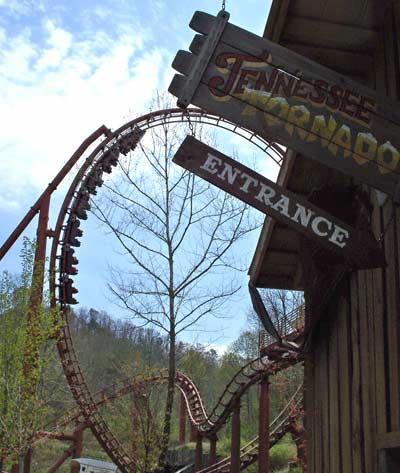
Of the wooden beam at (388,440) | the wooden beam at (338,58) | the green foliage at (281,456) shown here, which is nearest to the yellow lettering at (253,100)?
the wooden beam at (338,58)

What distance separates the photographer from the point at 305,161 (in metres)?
5.03

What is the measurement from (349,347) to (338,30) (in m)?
2.26

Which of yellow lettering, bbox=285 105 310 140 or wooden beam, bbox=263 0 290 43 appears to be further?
wooden beam, bbox=263 0 290 43

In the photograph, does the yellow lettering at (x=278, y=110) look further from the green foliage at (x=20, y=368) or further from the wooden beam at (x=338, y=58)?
the green foliage at (x=20, y=368)

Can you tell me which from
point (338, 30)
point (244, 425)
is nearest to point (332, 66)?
point (338, 30)

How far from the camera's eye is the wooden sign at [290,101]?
10.00ft

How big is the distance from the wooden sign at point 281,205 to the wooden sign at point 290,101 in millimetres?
222

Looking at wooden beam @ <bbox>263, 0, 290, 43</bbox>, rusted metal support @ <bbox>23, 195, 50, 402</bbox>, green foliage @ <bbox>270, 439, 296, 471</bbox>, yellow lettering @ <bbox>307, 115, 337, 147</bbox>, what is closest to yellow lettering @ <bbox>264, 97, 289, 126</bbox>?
yellow lettering @ <bbox>307, 115, 337, 147</bbox>

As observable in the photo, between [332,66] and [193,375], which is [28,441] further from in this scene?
[193,375]

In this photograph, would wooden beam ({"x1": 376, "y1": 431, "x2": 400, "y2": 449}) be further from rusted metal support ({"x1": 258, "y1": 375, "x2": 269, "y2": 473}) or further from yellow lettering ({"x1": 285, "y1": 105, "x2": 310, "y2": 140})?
rusted metal support ({"x1": 258, "y1": 375, "x2": 269, "y2": 473})

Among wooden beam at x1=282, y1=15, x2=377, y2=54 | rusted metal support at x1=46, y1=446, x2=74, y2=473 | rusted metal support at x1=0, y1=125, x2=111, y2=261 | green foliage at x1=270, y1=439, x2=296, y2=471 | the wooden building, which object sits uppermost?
rusted metal support at x1=0, y1=125, x2=111, y2=261

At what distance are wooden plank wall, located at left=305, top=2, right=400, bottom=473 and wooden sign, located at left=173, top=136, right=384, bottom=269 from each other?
2.50 feet

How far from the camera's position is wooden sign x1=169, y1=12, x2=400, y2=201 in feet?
10.00

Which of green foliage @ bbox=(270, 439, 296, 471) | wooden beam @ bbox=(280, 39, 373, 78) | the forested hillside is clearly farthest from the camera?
green foliage @ bbox=(270, 439, 296, 471)
